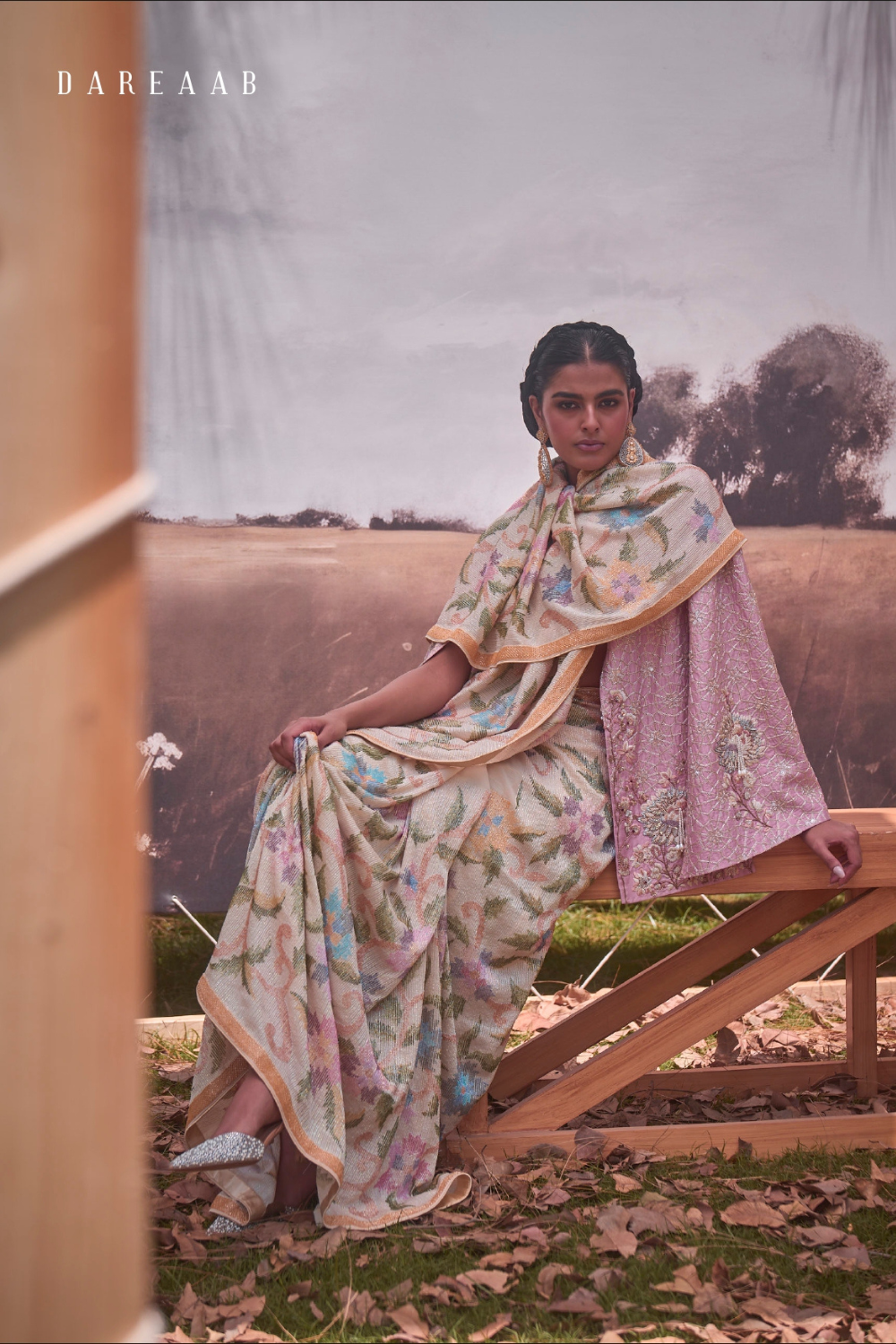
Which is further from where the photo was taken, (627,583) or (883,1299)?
(627,583)

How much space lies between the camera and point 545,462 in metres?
2.63

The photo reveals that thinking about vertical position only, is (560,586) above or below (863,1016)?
above

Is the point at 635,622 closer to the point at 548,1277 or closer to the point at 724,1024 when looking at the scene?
the point at 724,1024

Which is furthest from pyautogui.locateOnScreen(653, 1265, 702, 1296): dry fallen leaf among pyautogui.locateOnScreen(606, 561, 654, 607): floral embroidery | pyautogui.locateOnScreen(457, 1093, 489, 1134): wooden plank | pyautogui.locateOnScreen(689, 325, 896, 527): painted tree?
pyautogui.locateOnScreen(689, 325, 896, 527): painted tree

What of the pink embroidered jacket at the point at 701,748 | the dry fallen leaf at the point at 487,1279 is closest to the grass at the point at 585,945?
the pink embroidered jacket at the point at 701,748

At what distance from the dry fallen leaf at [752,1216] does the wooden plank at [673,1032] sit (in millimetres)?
351

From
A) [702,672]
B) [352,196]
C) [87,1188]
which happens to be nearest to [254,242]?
[352,196]

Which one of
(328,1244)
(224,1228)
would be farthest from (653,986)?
(224,1228)

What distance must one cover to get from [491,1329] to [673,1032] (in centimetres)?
79

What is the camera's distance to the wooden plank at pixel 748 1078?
8.64 ft

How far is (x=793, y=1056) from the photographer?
2986mm

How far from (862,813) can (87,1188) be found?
2175 millimetres

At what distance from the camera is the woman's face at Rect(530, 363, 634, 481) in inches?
99.0

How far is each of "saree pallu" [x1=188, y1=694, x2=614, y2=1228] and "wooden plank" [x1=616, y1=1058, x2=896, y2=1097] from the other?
0.56 m
